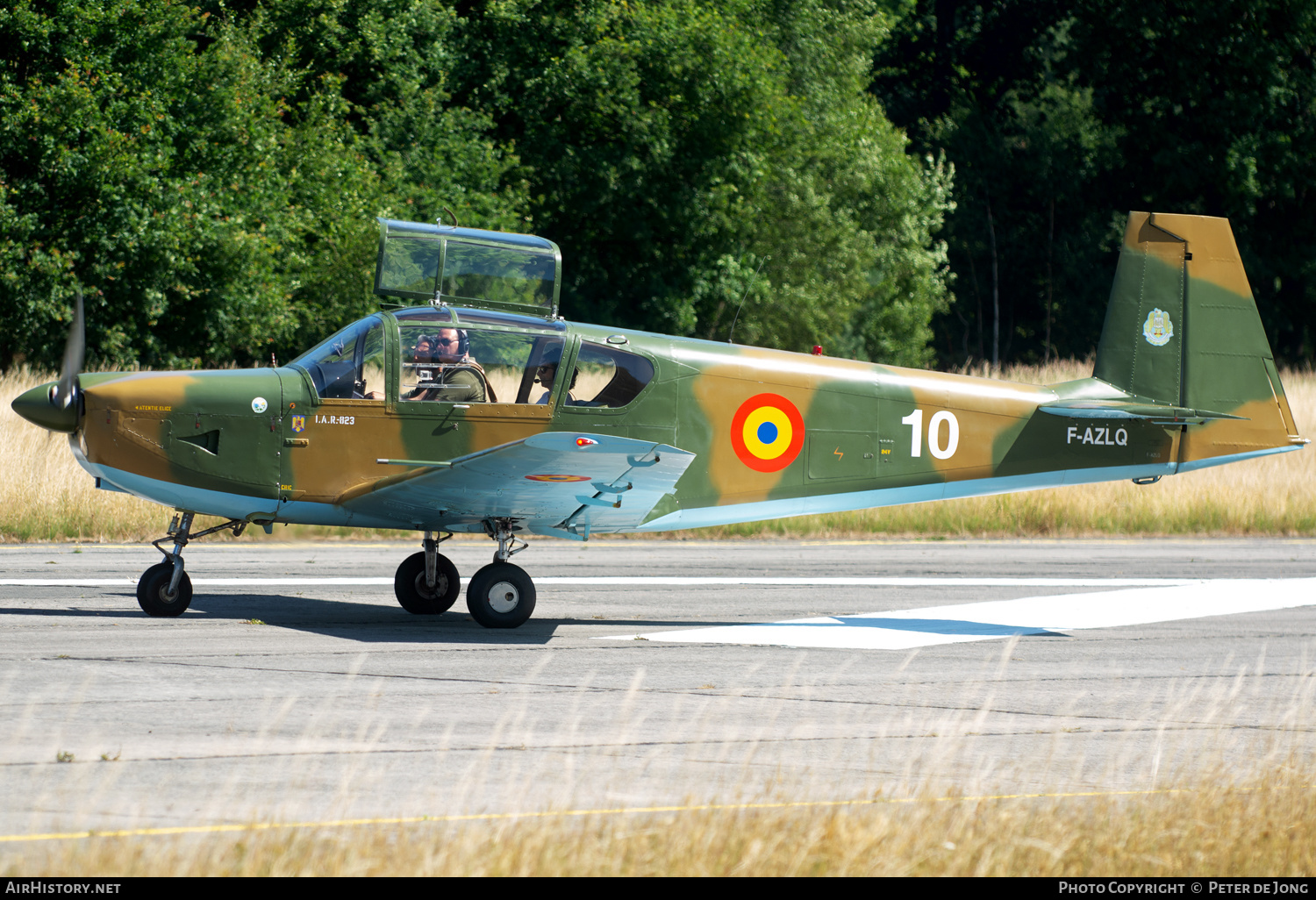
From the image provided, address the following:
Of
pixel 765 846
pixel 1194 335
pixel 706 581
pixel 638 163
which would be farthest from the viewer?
pixel 638 163

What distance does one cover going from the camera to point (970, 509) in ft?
65.2

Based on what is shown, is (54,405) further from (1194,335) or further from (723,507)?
(1194,335)

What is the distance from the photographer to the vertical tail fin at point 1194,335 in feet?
38.2

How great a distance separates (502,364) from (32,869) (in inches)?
239

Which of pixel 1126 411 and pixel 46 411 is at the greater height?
pixel 1126 411

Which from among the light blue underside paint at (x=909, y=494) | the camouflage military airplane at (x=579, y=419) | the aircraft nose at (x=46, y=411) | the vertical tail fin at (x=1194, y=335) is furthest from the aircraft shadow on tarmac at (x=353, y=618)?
the vertical tail fin at (x=1194, y=335)

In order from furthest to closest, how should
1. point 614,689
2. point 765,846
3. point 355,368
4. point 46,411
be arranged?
point 355,368
point 46,411
point 614,689
point 765,846

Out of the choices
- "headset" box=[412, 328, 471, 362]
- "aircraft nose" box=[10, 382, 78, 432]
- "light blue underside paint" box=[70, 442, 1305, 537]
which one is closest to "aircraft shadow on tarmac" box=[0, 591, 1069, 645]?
"light blue underside paint" box=[70, 442, 1305, 537]

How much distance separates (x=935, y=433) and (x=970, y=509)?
9003 mm

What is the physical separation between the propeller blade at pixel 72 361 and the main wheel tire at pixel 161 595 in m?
1.44

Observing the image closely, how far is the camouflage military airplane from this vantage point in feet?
31.5

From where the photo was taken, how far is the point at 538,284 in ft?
34.6

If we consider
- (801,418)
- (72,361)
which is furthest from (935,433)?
(72,361)

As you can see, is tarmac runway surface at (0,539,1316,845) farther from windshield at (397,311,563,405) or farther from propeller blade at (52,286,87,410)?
windshield at (397,311,563,405)
